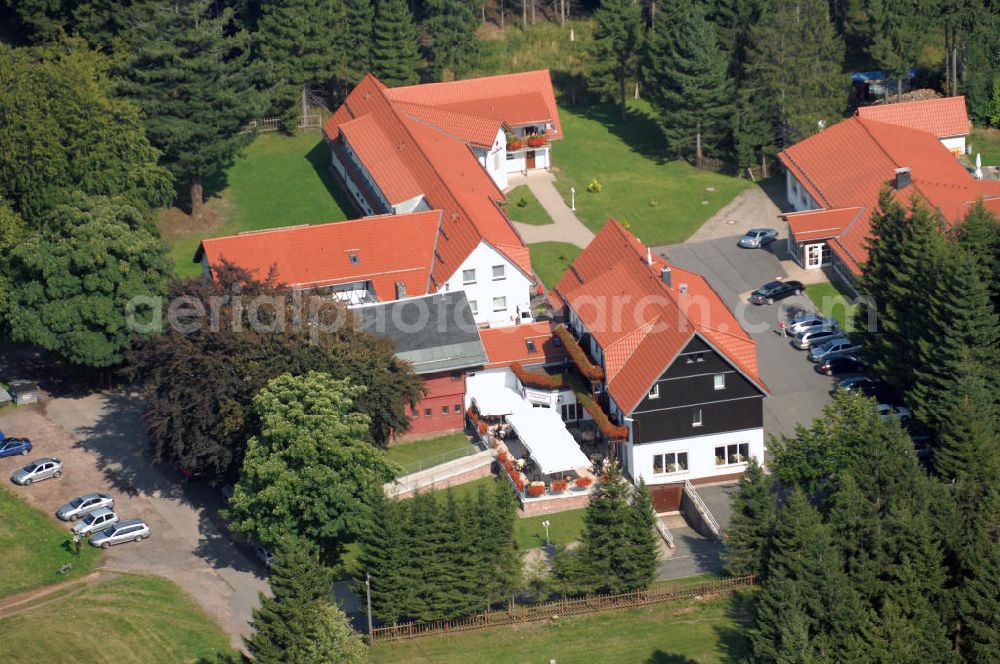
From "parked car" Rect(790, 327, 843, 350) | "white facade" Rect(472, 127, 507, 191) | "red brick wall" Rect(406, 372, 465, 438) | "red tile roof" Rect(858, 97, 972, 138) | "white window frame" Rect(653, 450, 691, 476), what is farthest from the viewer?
"red tile roof" Rect(858, 97, 972, 138)

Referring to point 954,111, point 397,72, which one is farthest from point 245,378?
point 954,111

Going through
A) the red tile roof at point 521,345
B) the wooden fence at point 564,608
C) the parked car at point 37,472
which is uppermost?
the red tile roof at point 521,345

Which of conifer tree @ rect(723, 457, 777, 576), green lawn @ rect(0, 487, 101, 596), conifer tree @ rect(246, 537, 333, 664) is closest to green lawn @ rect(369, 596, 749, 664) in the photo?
conifer tree @ rect(723, 457, 777, 576)

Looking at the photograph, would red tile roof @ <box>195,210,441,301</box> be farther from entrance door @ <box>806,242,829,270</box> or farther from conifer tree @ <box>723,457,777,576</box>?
conifer tree @ <box>723,457,777,576</box>

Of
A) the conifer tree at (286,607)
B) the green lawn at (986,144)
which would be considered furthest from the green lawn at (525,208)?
the conifer tree at (286,607)

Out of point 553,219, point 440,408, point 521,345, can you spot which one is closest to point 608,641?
point 440,408

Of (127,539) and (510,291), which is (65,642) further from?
(510,291)

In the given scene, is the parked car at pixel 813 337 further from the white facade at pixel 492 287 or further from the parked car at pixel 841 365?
the white facade at pixel 492 287
